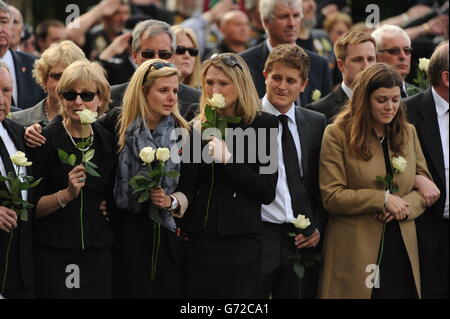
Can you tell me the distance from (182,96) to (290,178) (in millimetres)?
1304

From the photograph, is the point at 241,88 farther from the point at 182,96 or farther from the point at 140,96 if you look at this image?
the point at 182,96

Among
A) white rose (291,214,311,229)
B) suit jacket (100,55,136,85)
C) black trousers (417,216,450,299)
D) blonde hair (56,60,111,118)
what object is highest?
suit jacket (100,55,136,85)

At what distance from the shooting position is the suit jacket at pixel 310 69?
9195 mm

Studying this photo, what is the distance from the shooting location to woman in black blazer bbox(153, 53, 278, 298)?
7156mm

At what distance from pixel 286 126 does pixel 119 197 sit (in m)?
1.43

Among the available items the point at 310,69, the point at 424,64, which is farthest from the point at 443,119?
the point at 310,69

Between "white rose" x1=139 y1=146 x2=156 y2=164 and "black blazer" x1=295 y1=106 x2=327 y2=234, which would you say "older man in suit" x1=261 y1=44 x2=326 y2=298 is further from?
"white rose" x1=139 y1=146 x2=156 y2=164

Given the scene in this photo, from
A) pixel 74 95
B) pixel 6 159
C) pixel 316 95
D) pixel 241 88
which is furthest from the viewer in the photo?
pixel 316 95

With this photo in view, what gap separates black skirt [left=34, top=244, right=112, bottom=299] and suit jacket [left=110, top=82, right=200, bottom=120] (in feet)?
4.78

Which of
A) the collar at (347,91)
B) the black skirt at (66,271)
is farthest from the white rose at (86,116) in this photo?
the collar at (347,91)

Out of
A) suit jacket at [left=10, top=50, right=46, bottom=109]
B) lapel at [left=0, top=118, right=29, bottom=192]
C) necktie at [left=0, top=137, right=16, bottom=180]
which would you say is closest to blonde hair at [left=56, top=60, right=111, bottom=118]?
lapel at [left=0, top=118, right=29, bottom=192]

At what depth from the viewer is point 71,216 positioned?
698cm

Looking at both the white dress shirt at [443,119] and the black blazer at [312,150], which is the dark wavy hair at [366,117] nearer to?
the black blazer at [312,150]

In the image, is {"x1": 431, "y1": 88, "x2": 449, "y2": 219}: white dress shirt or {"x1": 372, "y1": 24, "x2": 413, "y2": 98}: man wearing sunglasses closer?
{"x1": 431, "y1": 88, "x2": 449, "y2": 219}: white dress shirt
